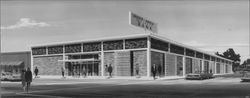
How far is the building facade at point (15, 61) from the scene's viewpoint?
62.4 meters

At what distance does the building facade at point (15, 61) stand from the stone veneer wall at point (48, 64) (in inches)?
329

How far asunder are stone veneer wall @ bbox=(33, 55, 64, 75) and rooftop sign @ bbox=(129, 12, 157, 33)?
13.5 metres

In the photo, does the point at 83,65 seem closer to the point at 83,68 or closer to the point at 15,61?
the point at 83,68

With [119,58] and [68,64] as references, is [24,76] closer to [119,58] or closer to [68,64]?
[119,58]

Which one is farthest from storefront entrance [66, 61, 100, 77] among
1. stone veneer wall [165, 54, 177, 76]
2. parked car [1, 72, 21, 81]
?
parked car [1, 72, 21, 81]

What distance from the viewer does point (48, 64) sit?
52.3 meters

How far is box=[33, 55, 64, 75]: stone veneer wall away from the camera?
5088 cm

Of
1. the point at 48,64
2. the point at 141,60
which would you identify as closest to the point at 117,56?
the point at 141,60

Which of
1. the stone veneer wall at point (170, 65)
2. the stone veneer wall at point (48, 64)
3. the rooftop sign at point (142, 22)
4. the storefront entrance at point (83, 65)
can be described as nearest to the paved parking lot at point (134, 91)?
the rooftop sign at point (142, 22)

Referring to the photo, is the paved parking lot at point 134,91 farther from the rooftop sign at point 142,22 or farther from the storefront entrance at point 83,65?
the storefront entrance at point 83,65

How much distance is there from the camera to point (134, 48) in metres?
42.2

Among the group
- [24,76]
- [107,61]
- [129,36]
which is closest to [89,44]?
[107,61]

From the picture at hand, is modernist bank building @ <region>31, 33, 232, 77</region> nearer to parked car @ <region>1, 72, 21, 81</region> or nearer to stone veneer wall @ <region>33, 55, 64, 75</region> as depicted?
stone veneer wall @ <region>33, 55, 64, 75</region>

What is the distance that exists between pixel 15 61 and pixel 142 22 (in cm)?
3045
